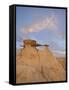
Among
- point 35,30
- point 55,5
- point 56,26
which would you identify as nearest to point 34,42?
point 35,30

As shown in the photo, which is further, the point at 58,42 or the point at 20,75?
the point at 58,42

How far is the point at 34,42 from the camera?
2.34 m

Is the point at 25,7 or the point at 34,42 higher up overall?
the point at 25,7

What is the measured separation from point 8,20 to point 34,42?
0.30m

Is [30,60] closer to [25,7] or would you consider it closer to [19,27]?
[19,27]

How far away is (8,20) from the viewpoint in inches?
90.9

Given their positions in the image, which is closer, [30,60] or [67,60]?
[30,60]

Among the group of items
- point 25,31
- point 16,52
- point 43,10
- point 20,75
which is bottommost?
point 20,75

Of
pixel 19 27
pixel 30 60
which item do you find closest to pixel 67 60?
pixel 30 60

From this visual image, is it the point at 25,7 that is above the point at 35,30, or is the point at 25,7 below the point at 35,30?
above

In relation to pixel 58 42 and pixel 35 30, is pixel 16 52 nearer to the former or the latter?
pixel 35 30

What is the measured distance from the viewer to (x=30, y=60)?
2.32 meters

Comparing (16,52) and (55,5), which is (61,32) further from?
(16,52)

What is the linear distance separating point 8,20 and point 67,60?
2.19ft
